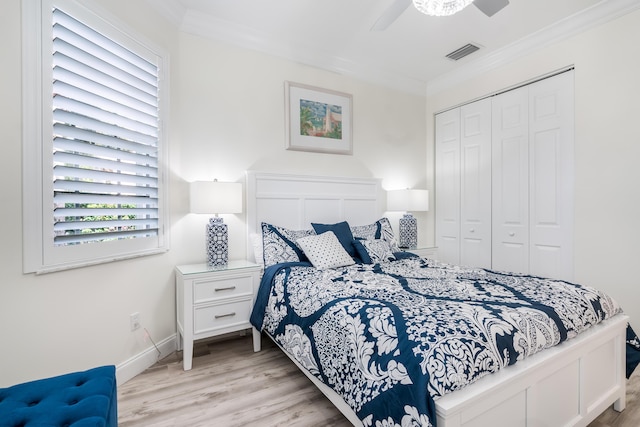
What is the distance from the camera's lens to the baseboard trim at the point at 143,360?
211 cm

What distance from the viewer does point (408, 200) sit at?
146 inches

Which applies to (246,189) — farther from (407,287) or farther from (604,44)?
(604,44)

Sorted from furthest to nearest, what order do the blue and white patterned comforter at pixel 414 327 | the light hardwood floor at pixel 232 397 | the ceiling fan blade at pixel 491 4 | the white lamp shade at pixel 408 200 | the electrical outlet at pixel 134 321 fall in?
the white lamp shade at pixel 408 200, the electrical outlet at pixel 134 321, the ceiling fan blade at pixel 491 4, the light hardwood floor at pixel 232 397, the blue and white patterned comforter at pixel 414 327


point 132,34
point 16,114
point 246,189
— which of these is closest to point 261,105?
point 246,189

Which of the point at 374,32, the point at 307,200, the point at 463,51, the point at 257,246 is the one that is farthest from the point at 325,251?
the point at 463,51

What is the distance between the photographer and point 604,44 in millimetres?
2582

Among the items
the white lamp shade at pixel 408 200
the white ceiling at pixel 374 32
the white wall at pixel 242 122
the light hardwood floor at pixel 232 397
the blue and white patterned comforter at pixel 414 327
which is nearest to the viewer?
the blue and white patterned comforter at pixel 414 327

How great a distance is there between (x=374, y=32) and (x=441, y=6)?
4.17 ft

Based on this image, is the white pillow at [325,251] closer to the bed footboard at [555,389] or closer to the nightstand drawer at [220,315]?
the nightstand drawer at [220,315]

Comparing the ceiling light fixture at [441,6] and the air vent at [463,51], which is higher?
the air vent at [463,51]

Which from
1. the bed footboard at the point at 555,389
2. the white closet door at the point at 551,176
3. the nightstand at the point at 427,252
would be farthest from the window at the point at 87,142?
the white closet door at the point at 551,176

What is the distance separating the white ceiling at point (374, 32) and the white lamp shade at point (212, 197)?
4.65 feet

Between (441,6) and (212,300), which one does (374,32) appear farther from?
(212,300)

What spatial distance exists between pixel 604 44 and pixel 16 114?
4.16 m
